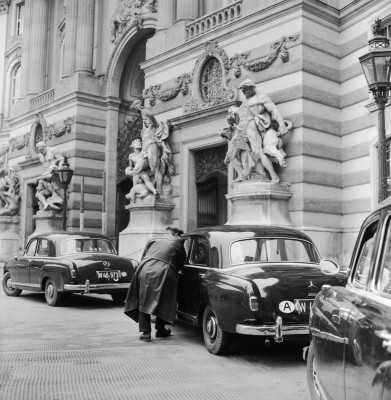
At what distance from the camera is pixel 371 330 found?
9.21 feet

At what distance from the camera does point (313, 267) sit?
7.77m

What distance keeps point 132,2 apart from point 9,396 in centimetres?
2102

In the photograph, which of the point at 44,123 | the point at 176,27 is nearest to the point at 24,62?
the point at 44,123

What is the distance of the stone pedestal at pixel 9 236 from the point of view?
1109 inches

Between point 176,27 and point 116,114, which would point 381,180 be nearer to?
point 176,27

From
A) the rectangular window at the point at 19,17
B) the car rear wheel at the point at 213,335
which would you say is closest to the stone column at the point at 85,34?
the rectangular window at the point at 19,17

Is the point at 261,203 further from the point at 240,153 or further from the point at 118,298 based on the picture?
the point at 118,298

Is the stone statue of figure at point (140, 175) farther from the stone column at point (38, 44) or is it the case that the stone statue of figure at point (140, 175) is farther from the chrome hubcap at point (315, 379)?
the chrome hubcap at point (315, 379)

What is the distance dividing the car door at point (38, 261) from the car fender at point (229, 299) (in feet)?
22.6

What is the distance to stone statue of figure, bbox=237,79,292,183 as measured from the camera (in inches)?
602

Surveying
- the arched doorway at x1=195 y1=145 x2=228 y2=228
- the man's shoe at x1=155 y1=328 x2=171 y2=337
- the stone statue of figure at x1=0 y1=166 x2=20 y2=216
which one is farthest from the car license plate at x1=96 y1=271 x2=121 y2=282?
the stone statue of figure at x1=0 y1=166 x2=20 y2=216

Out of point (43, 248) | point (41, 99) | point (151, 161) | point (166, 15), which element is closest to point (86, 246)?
point (43, 248)

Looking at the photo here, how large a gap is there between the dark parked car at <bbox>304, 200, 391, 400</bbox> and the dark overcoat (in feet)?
14.6

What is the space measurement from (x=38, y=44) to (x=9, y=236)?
34.0ft
